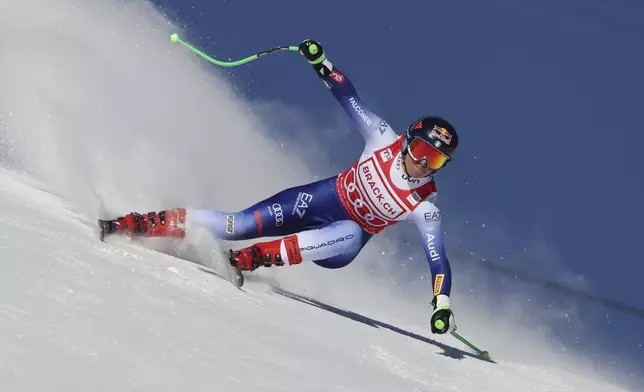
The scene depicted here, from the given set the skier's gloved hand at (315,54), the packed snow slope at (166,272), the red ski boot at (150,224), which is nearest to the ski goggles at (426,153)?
the skier's gloved hand at (315,54)

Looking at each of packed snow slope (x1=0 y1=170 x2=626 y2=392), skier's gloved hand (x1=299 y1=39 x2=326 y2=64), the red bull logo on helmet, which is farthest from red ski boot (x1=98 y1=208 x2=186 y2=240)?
the red bull logo on helmet

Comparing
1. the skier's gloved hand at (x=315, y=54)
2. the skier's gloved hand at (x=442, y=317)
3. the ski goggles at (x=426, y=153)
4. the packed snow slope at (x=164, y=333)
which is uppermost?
the skier's gloved hand at (x=315, y=54)

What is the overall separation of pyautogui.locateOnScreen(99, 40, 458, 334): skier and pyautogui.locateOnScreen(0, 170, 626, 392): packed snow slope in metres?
0.27

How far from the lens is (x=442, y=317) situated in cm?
501

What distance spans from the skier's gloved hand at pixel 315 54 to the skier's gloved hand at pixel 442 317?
4.72ft

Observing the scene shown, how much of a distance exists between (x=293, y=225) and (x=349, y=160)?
16.7 ft

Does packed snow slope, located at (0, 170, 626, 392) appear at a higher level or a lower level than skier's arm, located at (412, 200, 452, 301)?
lower

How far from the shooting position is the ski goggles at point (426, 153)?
5.29 meters

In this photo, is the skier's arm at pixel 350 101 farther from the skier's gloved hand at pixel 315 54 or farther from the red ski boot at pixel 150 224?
the red ski boot at pixel 150 224

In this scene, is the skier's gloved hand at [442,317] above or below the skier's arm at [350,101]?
below

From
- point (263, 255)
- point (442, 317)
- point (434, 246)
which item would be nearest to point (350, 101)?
point (434, 246)

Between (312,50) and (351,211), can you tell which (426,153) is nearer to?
(351,211)

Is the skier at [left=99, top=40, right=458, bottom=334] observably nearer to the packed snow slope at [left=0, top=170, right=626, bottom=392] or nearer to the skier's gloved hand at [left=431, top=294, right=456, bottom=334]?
the skier's gloved hand at [left=431, top=294, right=456, bottom=334]

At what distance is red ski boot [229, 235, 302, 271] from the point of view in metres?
5.11
